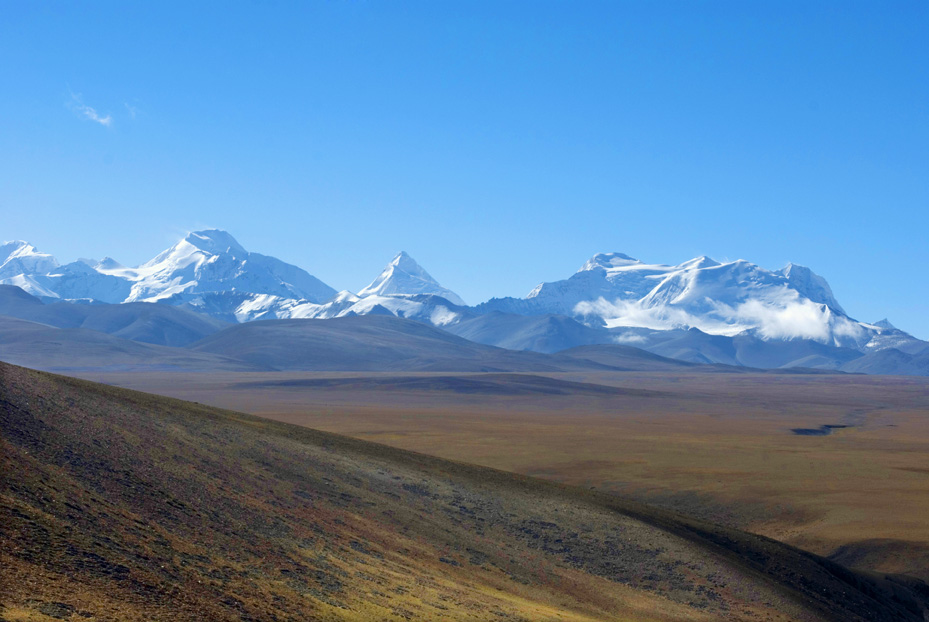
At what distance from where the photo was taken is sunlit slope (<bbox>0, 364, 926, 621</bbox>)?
2139 cm

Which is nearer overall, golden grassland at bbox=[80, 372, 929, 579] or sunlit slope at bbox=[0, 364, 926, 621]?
sunlit slope at bbox=[0, 364, 926, 621]

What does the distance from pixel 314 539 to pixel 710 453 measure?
227 feet

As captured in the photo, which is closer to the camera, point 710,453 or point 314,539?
point 314,539

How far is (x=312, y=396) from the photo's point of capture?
593 feet

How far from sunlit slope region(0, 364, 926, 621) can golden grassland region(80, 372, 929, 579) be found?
33.0ft

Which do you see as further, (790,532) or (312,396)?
(312,396)

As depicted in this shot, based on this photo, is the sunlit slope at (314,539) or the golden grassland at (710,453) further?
the golden grassland at (710,453)

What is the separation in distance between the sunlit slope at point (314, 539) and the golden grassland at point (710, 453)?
10.1m

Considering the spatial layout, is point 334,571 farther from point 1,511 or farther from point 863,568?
point 863,568

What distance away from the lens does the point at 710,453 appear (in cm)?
9244

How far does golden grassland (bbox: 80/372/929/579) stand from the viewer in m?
57.6

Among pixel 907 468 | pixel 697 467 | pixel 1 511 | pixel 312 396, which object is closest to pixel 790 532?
pixel 697 467

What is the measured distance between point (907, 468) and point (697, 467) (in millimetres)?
20844

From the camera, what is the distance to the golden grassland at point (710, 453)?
57.6 metres
